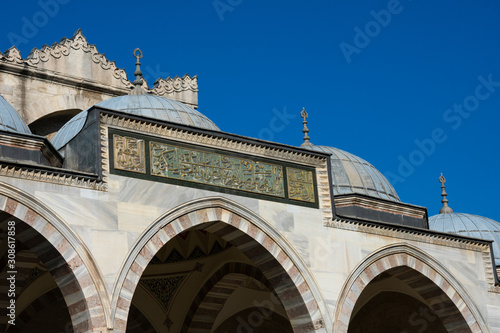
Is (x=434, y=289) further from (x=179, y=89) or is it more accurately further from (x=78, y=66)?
(x=78, y=66)

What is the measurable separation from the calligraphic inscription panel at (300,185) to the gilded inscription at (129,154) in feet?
7.69

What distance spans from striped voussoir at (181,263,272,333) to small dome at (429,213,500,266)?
5.26 meters

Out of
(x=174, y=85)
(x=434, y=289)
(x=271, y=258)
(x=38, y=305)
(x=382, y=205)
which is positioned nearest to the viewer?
(x=271, y=258)

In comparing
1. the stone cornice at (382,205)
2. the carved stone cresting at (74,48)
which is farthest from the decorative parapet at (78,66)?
the stone cornice at (382,205)

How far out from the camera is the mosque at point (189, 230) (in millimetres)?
10766

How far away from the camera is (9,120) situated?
12.1 meters

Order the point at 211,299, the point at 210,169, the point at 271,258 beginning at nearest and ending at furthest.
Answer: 1. the point at 210,169
2. the point at 271,258
3. the point at 211,299

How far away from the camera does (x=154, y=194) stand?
37.9ft

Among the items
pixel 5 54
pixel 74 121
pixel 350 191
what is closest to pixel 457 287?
pixel 350 191

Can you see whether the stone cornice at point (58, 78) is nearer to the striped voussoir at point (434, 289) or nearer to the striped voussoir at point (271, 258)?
the striped voussoir at point (271, 258)

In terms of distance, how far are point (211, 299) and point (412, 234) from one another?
143 inches

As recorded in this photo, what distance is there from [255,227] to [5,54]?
7157 mm

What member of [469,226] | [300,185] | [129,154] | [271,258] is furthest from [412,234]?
[469,226]

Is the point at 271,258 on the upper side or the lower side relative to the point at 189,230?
lower
